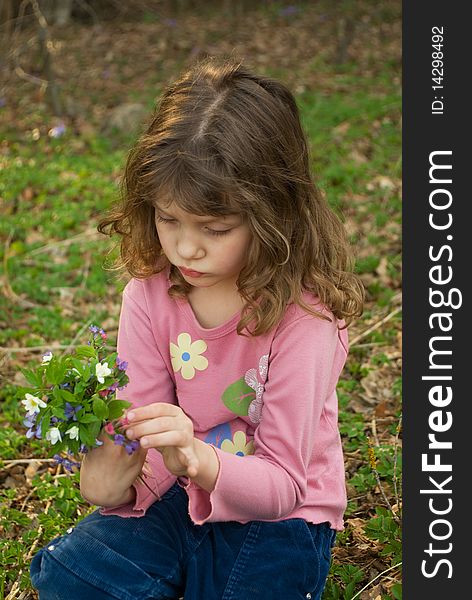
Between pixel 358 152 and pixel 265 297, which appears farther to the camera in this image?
pixel 358 152

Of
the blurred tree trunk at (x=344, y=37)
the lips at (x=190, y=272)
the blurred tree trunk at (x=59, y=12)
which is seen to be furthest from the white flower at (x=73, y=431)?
A: the blurred tree trunk at (x=59, y=12)

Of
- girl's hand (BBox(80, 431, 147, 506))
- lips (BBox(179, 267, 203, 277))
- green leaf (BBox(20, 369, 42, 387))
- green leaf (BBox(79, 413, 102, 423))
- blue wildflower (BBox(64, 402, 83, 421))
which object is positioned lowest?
girl's hand (BBox(80, 431, 147, 506))

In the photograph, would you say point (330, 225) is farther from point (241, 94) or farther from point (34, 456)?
point (34, 456)

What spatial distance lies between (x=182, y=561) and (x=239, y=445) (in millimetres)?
327

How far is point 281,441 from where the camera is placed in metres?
2.13

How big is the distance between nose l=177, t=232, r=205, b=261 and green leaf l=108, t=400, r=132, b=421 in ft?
1.21

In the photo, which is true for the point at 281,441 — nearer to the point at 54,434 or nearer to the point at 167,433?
the point at 167,433

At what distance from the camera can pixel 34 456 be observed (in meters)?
3.16

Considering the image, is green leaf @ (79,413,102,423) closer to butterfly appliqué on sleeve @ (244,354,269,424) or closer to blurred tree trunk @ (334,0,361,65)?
butterfly appliqué on sleeve @ (244,354,269,424)

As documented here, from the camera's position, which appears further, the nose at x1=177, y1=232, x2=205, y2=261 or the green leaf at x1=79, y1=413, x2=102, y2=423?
the nose at x1=177, y1=232, x2=205, y2=261

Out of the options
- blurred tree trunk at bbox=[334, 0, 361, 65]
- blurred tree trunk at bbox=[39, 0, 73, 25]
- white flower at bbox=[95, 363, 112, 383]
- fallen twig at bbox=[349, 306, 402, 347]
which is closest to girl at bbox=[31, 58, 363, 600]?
white flower at bbox=[95, 363, 112, 383]

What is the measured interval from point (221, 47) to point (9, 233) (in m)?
4.47

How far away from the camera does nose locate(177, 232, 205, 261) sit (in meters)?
2.01

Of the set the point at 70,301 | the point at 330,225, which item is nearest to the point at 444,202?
the point at 330,225
